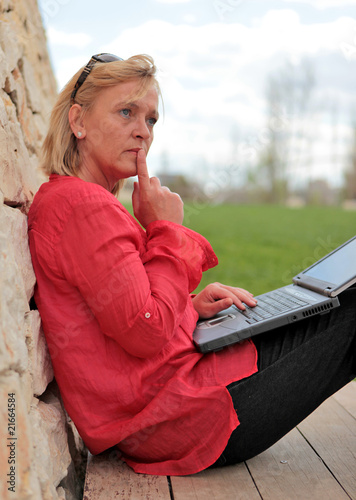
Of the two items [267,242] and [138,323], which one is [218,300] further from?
[267,242]

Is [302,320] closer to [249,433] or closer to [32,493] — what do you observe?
[249,433]

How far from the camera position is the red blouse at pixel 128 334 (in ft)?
3.99

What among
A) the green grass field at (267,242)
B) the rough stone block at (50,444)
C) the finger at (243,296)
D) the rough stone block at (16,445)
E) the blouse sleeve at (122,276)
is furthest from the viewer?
the green grass field at (267,242)

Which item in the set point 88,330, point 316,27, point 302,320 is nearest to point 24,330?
point 88,330

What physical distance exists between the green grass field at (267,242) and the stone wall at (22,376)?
13.0ft

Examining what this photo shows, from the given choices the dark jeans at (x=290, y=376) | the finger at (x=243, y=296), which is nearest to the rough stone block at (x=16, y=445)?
the dark jeans at (x=290, y=376)

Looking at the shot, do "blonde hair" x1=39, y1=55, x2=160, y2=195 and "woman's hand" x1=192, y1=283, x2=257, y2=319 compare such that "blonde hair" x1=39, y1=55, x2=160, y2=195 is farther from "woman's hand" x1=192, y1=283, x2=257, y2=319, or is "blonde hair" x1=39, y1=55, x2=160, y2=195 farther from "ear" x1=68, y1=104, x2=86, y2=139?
"woman's hand" x1=192, y1=283, x2=257, y2=319

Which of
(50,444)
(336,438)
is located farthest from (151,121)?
(336,438)

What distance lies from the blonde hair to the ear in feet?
0.07

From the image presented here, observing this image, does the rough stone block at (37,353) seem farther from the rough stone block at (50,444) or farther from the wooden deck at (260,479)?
the wooden deck at (260,479)

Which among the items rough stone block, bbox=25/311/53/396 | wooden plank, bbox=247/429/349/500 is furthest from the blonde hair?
wooden plank, bbox=247/429/349/500

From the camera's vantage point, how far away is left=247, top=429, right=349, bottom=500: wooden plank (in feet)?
4.36

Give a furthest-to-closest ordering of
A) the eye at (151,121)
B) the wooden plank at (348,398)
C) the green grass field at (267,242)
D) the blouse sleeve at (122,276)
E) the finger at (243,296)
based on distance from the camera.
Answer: the green grass field at (267,242), the wooden plank at (348,398), the finger at (243,296), the eye at (151,121), the blouse sleeve at (122,276)

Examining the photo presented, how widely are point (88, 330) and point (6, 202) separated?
413 millimetres
